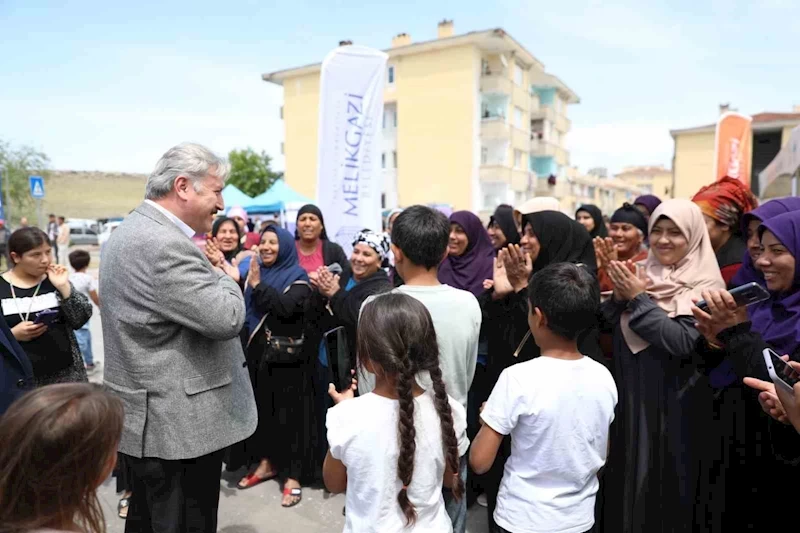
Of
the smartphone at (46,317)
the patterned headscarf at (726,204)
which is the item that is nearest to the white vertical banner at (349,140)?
the smartphone at (46,317)

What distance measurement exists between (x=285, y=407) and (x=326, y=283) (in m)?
1.07

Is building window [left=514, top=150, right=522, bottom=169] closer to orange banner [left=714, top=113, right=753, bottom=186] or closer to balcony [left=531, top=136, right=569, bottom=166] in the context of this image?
balcony [left=531, top=136, right=569, bottom=166]

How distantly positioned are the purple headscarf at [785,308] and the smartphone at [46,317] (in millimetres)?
3488

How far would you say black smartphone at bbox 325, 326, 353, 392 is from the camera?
2.04 m

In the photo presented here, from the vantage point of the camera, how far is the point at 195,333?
2.05 m

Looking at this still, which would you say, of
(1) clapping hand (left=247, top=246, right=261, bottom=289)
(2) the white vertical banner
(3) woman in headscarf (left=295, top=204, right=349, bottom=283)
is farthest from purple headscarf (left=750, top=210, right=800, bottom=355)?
(2) the white vertical banner

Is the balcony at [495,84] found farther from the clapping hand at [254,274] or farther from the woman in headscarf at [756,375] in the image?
the woman in headscarf at [756,375]

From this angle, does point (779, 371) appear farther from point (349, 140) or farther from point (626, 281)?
point (349, 140)

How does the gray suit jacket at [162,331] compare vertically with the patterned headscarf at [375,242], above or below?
below

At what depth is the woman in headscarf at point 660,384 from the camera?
2434 millimetres

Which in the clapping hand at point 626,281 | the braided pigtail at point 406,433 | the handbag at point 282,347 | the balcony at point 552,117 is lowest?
the handbag at point 282,347

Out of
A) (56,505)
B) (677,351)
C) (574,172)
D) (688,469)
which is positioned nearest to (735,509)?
(688,469)

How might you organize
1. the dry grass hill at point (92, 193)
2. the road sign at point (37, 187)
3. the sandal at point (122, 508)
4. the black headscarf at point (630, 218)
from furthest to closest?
the dry grass hill at point (92, 193) → the road sign at point (37, 187) → the black headscarf at point (630, 218) → the sandal at point (122, 508)

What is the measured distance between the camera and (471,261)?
3.52 meters
